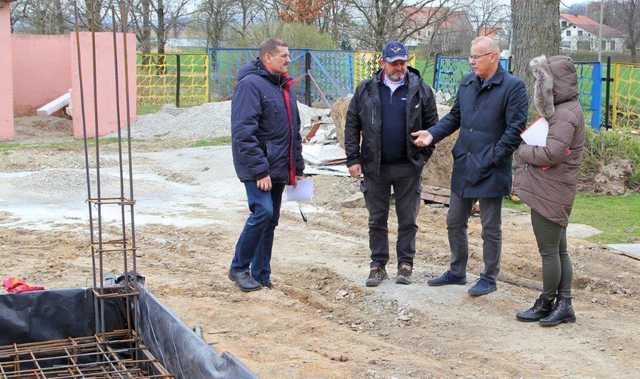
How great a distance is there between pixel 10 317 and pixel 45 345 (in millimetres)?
256

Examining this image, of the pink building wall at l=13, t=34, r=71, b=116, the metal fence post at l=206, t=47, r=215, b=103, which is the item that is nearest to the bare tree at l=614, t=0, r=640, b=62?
the metal fence post at l=206, t=47, r=215, b=103

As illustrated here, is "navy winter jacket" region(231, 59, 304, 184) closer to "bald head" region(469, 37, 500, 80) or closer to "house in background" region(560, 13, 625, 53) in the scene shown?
"bald head" region(469, 37, 500, 80)

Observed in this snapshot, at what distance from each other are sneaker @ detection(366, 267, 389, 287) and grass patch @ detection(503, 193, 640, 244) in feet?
10.4

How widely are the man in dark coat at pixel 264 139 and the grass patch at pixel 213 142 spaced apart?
1190 cm

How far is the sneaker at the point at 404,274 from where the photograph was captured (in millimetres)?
7211

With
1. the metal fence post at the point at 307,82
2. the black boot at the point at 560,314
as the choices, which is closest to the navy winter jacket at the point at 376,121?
the black boot at the point at 560,314

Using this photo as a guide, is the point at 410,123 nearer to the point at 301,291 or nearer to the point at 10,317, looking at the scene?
the point at 301,291

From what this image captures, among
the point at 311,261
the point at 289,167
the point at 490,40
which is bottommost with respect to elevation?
the point at 311,261

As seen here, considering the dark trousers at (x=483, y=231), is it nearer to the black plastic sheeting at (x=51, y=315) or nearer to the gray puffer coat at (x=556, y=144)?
the gray puffer coat at (x=556, y=144)

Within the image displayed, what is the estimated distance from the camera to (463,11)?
38562mm

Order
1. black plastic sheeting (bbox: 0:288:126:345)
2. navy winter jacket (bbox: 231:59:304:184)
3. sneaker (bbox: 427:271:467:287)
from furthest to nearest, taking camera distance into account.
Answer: sneaker (bbox: 427:271:467:287) < navy winter jacket (bbox: 231:59:304:184) < black plastic sheeting (bbox: 0:288:126:345)

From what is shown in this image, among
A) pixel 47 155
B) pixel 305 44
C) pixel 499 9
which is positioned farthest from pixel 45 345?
pixel 499 9

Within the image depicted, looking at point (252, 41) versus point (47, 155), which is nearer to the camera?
point (47, 155)

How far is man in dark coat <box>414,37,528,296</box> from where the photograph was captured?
6457 millimetres
